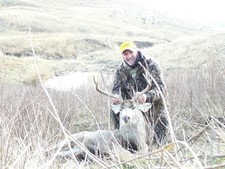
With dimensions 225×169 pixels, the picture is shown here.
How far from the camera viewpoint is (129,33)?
5291cm

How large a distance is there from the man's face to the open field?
86cm

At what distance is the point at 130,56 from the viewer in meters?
6.42

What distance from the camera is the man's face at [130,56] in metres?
6.40

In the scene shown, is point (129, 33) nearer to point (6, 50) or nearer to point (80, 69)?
point (6, 50)

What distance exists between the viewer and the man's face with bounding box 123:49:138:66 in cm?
640

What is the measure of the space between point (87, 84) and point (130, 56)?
5715 millimetres

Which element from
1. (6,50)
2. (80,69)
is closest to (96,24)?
(6,50)

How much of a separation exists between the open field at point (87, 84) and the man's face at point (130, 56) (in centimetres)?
86

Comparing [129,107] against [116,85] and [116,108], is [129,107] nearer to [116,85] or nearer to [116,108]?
[116,108]

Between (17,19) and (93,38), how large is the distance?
1381 cm

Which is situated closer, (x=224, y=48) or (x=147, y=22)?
(x=224, y=48)

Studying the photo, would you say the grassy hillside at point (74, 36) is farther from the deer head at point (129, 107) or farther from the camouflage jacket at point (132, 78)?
the deer head at point (129, 107)

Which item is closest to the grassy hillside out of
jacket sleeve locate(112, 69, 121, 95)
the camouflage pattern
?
jacket sleeve locate(112, 69, 121, 95)

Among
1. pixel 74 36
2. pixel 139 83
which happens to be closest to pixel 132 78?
pixel 139 83
